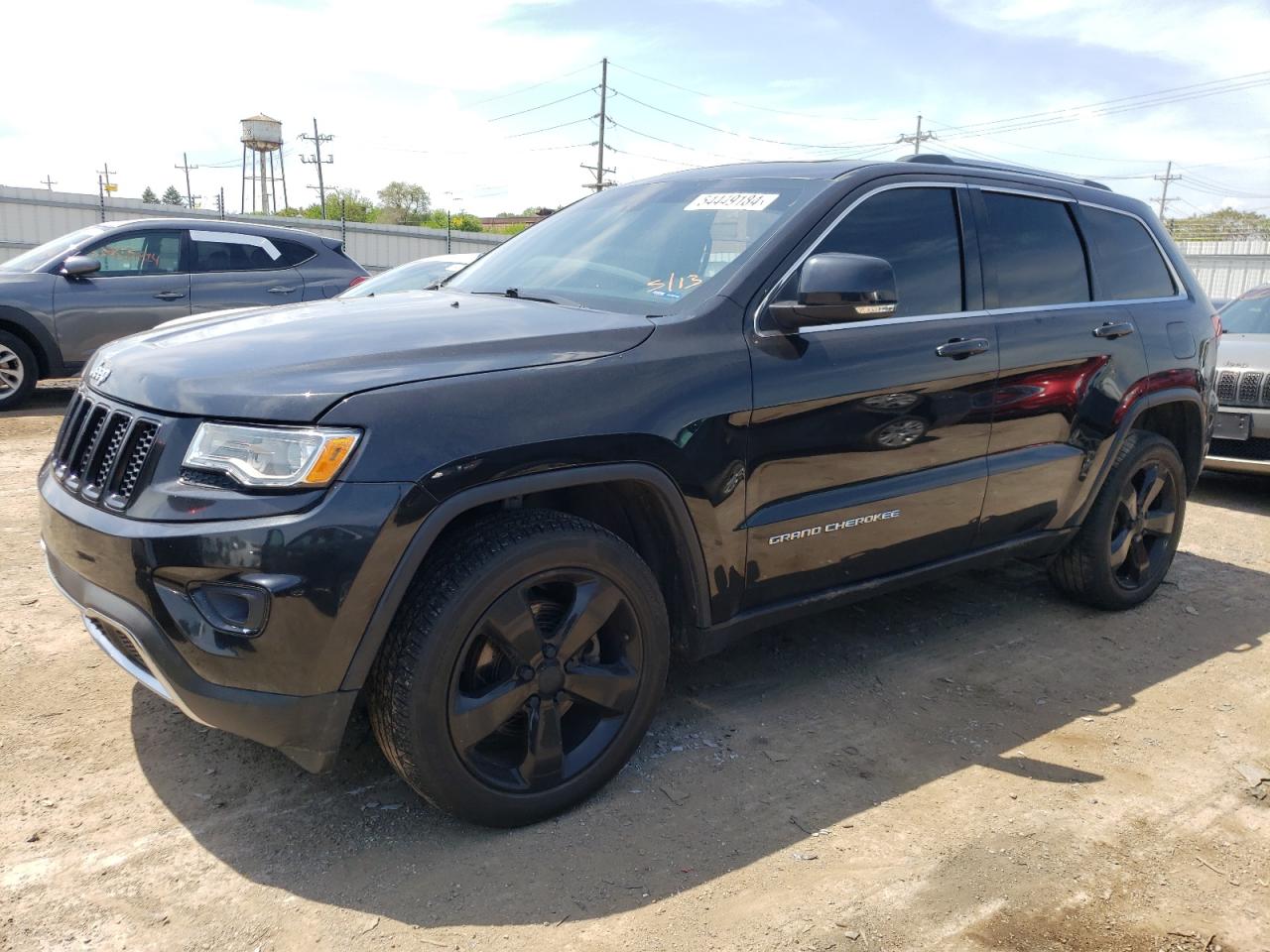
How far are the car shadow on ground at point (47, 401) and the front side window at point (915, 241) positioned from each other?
7.89 meters

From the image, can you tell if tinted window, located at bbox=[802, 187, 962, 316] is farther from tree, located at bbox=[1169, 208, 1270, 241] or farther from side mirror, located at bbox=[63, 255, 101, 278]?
tree, located at bbox=[1169, 208, 1270, 241]

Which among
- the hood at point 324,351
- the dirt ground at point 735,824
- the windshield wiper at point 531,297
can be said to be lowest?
the dirt ground at point 735,824

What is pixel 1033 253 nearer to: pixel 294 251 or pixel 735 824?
pixel 735 824

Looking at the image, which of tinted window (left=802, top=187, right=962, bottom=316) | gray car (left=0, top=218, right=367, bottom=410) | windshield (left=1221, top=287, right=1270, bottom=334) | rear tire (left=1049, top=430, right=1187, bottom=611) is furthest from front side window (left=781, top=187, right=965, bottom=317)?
gray car (left=0, top=218, right=367, bottom=410)

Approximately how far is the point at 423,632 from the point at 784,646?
202 cm

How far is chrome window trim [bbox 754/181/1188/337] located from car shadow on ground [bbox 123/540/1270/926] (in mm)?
1349

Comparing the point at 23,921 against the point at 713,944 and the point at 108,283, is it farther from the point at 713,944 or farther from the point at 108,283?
the point at 108,283

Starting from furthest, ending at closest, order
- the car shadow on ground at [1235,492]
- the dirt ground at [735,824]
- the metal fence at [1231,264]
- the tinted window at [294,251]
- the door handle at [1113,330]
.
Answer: the metal fence at [1231,264]
the tinted window at [294,251]
the car shadow on ground at [1235,492]
the door handle at [1113,330]
the dirt ground at [735,824]

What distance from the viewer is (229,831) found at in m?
2.68

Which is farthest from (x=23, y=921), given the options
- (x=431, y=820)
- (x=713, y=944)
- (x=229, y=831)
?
(x=713, y=944)

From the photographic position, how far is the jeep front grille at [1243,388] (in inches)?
267

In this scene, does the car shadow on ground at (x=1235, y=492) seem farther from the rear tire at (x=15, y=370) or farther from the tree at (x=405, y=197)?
the tree at (x=405, y=197)

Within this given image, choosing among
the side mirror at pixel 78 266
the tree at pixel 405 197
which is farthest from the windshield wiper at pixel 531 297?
the tree at pixel 405 197

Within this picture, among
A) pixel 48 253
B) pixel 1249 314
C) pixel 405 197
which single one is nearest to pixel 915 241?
pixel 1249 314
